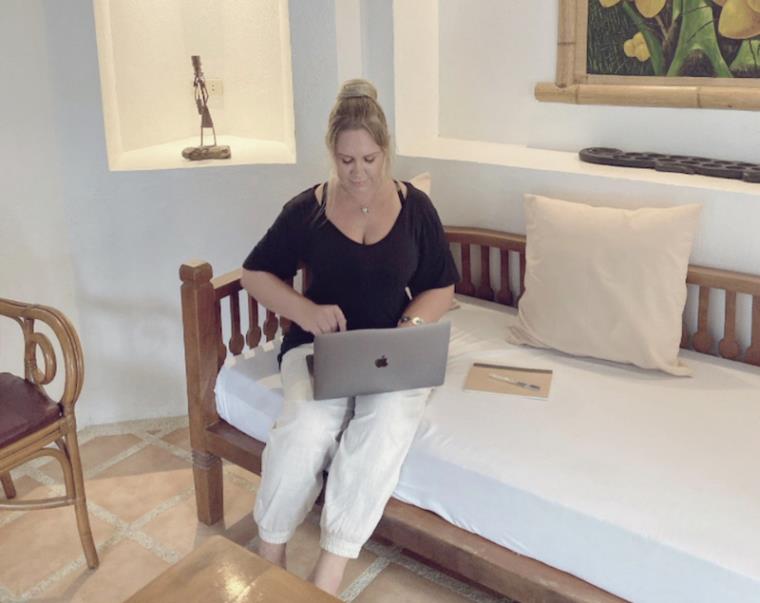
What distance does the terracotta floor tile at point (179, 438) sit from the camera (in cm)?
286

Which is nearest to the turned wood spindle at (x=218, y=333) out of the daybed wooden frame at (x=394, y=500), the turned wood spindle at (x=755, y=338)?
the daybed wooden frame at (x=394, y=500)

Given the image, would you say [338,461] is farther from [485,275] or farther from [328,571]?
[485,275]

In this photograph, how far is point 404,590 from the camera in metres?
2.14

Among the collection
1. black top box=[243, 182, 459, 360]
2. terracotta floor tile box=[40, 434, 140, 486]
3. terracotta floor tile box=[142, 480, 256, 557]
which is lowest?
terracotta floor tile box=[142, 480, 256, 557]

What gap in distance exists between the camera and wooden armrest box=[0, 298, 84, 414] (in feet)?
6.75

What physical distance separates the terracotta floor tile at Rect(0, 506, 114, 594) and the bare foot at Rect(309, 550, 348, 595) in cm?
79

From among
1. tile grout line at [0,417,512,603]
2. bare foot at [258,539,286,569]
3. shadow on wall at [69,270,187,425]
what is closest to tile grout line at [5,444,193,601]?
tile grout line at [0,417,512,603]

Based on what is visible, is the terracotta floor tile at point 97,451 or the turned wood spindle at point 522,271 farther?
the terracotta floor tile at point 97,451

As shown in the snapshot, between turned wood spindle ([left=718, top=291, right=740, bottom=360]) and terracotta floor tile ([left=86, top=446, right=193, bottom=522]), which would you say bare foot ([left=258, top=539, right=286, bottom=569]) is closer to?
terracotta floor tile ([left=86, top=446, right=193, bottom=522])

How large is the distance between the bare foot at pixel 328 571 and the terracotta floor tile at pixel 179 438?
109 cm

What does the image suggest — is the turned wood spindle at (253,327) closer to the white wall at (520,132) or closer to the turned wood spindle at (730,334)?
the white wall at (520,132)

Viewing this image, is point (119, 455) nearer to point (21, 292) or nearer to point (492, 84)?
point (21, 292)

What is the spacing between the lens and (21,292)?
107 inches

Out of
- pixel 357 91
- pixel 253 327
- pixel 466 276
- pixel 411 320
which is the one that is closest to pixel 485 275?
pixel 466 276
